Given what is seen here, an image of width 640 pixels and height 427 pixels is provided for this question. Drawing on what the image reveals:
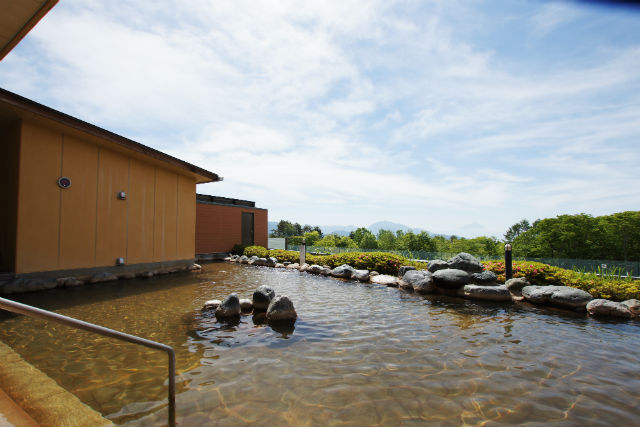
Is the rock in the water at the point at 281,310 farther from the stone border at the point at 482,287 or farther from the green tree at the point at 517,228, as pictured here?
the green tree at the point at 517,228

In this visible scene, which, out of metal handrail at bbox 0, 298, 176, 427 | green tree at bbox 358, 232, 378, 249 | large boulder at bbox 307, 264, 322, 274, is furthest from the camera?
green tree at bbox 358, 232, 378, 249

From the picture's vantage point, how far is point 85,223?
29.2 feet

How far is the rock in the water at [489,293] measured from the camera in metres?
7.78

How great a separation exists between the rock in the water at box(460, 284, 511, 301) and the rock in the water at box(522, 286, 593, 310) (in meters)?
0.50

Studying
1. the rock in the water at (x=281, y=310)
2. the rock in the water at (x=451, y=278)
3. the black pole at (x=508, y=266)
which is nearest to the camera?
the rock in the water at (x=281, y=310)

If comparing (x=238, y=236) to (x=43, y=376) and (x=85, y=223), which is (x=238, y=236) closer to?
(x=85, y=223)

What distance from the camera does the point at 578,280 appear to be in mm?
7785

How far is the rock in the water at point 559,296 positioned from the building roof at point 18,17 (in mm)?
10534

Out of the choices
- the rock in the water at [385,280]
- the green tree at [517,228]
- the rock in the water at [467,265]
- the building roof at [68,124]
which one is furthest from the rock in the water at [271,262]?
the green tree at [517,228]

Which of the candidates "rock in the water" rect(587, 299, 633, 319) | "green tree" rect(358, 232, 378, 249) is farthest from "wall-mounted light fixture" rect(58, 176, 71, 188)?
"green tree" rect(358, 232, 378, 249)

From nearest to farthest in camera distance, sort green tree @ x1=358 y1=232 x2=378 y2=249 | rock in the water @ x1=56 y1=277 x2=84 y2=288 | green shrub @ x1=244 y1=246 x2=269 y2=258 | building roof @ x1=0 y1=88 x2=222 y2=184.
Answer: building roof @ x1=0 y1=88 x2=222 y2=184, rock in the water @ x1=56 y1=277 x2=84 y2=288, green shrub @ x1=244 y1=246 x2=269 y2=258, green tree @ x1=358 y1=232 x2=378 y2=249

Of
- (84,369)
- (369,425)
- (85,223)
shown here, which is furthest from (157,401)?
(85,223)

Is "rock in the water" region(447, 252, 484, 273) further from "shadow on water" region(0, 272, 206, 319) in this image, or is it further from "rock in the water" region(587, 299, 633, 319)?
"shadow on water" region(0, 272, 206, 319)

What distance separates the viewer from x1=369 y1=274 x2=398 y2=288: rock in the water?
989 centimetres
